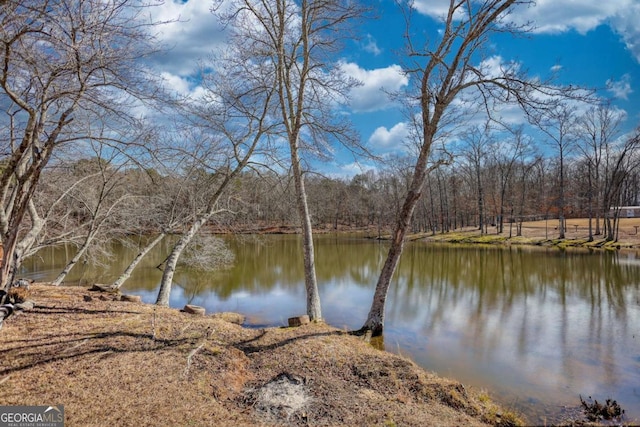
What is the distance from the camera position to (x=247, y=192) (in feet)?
35.9

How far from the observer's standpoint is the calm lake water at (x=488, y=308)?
19.8ft

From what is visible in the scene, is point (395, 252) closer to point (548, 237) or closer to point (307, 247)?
point (307, 247)

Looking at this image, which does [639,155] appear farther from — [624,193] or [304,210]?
[304,210]

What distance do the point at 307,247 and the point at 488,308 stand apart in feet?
20.7

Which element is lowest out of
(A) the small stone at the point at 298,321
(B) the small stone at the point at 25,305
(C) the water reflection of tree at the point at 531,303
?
(C) the water reflection of tree at the point at 531,303

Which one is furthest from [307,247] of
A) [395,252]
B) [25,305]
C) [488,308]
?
[488,308]

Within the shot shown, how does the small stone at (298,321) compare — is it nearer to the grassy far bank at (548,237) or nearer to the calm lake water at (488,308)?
the calm lake water at (488,308)

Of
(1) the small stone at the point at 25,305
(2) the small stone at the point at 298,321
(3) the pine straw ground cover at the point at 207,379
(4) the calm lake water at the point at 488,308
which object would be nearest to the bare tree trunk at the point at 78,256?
(4) the calm lake water at the point at 488,308

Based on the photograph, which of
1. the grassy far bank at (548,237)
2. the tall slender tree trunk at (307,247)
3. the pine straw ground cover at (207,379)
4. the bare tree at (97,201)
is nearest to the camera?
the pine straw ground cover at (207,379)

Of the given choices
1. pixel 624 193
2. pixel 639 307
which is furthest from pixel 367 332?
pixel 624 193

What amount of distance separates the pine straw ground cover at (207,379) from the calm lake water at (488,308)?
165cm

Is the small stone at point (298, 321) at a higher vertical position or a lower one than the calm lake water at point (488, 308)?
higher

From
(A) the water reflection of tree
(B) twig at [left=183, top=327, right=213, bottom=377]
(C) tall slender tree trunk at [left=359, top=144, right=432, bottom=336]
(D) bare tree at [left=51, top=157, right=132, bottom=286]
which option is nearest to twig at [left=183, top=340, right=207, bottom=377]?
(B) twig at [left=183, top=327, right=213, bottom=377]

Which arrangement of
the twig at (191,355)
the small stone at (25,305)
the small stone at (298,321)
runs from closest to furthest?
1. the twig at (191,355)
2. the small stone at (25,305)
3. the small stone at (298,321)
